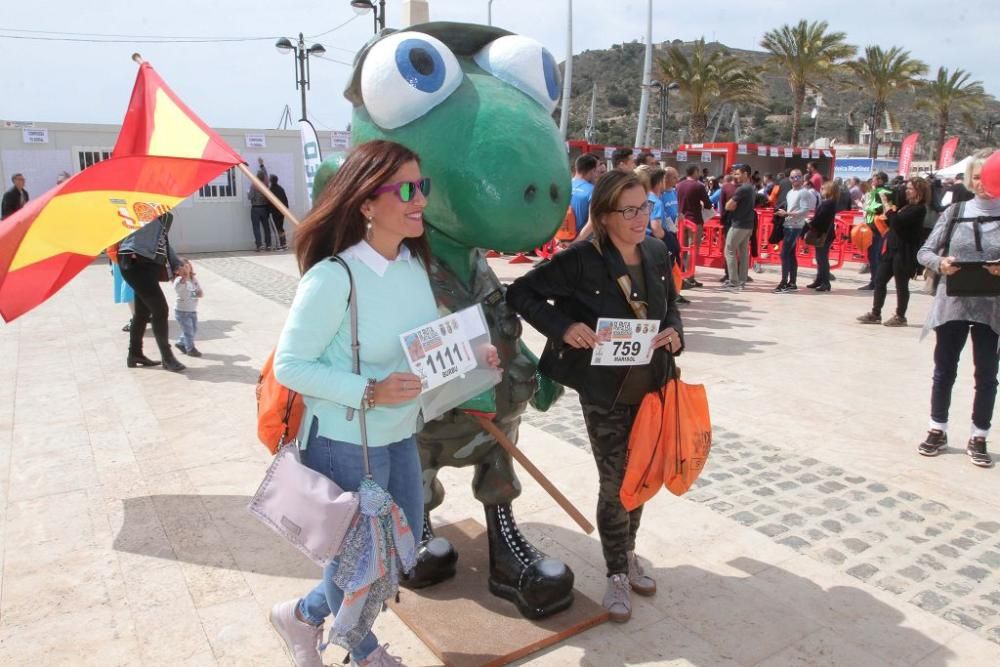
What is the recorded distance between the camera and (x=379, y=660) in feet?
7.68

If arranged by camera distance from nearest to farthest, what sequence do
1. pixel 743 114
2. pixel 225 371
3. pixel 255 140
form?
pixel 225 371, pixel 255 140, pixel 743 114

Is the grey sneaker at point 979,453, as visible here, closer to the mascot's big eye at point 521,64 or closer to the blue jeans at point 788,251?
the mascot's big eye at point 521,64

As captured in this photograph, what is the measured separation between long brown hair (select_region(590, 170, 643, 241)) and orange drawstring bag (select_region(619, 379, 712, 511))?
64 centimetres

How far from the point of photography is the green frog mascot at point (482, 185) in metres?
2.39

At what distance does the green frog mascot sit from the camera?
2393 millimetres

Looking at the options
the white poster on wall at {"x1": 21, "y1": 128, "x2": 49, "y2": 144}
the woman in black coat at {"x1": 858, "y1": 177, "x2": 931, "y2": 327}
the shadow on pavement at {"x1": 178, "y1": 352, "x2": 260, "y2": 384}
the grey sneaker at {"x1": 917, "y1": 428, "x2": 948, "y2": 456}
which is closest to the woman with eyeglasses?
the grey sneaker at {"x1": 917, "y1": 428, "x2": 948, "y2": 456}

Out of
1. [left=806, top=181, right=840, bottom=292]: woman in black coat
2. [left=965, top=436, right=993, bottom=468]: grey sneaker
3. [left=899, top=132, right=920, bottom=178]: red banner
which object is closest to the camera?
[left=965, top=436, right=993, bottom=468]: grey sneaker

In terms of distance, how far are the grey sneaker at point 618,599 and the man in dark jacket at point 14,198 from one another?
13681mm

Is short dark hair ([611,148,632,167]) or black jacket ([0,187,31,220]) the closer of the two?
short dark hair ([611,148,632,167])

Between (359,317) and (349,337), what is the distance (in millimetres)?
62

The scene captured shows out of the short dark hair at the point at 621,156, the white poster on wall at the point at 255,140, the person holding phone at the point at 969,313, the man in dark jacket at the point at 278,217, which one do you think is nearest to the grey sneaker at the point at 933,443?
the person holding phone at the point at 969,313

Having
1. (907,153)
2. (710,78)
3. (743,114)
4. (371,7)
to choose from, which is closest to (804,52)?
(710,78)

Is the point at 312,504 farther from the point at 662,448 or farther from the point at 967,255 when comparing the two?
the point at 967,255

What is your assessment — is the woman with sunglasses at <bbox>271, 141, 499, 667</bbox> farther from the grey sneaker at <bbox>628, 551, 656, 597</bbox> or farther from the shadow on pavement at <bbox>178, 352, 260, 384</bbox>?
the shadow on pavement at <bbox>178, 352, 260, 384</bbox>
